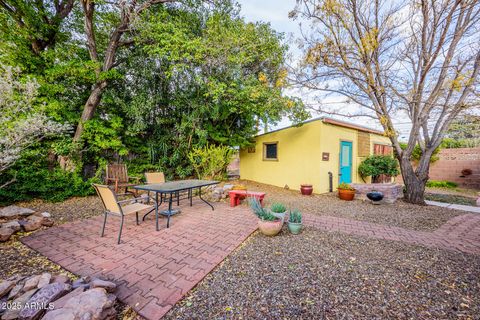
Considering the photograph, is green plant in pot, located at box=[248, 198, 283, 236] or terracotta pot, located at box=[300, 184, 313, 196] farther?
terracotta pot, located at box=[300, 184, 313, 196]

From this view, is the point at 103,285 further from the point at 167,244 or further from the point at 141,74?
the point at 141,74

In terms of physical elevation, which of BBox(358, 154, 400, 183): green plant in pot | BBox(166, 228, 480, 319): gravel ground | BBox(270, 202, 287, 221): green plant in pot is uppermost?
BBox(358, 154, 400, 183): green plant in pot

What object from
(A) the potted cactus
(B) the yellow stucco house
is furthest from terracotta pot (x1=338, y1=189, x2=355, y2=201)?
(B) the yellow stucco house

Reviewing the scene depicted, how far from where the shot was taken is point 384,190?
582 centimetres

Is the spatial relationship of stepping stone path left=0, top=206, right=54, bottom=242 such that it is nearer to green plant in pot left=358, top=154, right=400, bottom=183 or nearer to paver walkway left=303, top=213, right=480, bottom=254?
paver walkway left=303, top=213, right=480, bottom=254

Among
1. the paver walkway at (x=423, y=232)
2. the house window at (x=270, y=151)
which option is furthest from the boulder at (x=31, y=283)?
the house window at (x=270, y=151)

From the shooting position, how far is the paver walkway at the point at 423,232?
3025mm

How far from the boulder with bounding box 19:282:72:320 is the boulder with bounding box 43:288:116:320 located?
0.15m

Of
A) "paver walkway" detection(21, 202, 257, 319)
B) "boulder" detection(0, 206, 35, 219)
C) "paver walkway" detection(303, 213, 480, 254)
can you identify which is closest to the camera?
"paver walkway" detection(21, 202, 257, 319)

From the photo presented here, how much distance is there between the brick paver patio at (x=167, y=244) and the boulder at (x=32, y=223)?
21 centimetres

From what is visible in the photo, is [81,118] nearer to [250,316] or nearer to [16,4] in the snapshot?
[16,4]

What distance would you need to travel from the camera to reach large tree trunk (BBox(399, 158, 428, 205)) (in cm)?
568

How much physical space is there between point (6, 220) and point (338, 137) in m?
9.44

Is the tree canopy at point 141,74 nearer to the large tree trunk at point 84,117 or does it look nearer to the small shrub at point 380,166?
the large tree trunk at point 84,117
